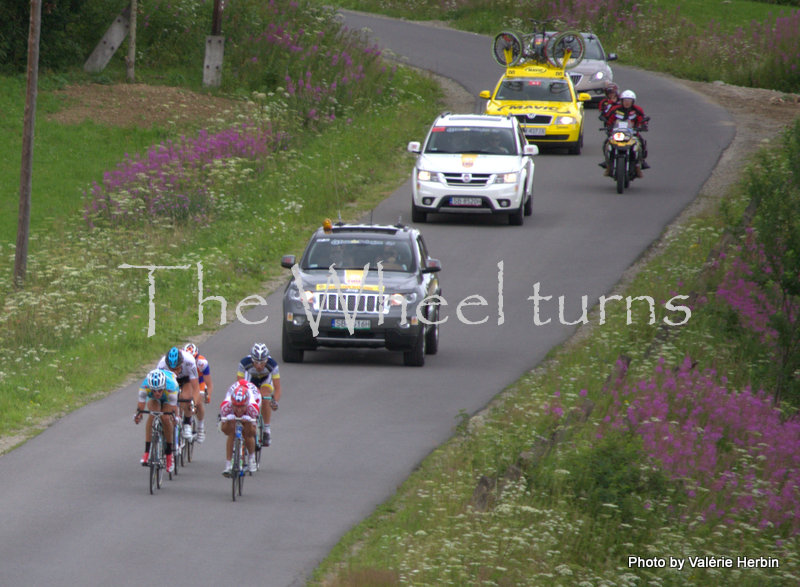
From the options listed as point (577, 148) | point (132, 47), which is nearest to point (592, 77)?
point (577, 148)

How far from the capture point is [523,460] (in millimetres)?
13203

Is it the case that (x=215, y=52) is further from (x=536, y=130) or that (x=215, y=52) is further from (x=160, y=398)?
(x=160, y=398)

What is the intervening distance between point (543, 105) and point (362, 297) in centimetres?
1690

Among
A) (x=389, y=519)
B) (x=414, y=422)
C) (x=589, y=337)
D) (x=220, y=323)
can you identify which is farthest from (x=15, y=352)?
(x=389, y=519)

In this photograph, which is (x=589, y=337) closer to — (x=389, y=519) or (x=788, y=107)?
(x=389, y=519)

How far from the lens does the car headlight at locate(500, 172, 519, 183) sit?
2855 centimetres

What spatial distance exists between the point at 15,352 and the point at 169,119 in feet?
55.6

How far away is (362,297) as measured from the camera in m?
19.4

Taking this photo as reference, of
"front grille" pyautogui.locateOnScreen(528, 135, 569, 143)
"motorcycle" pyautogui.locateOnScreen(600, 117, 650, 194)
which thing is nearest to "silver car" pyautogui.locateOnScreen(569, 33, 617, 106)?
"front grille" pyautogui.locateOnScreen(528, 135, 569, 143)

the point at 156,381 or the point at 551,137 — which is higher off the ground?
the point at 551,137

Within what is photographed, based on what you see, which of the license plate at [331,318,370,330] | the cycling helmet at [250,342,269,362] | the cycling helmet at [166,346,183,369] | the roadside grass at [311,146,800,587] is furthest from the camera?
the license plate at [331,318,370,330]

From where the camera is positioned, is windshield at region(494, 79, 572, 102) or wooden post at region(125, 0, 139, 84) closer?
windshield at region(494, 79, 572, 102)

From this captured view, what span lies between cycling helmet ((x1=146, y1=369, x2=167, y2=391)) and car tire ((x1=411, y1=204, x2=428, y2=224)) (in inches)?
615

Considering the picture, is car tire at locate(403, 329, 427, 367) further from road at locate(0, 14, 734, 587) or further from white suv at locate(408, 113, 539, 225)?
white suv at locate(408, 113, 539, 225)
